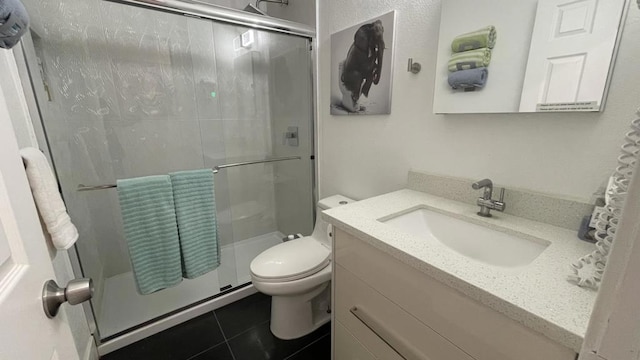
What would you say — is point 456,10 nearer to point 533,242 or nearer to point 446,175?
point 446,175

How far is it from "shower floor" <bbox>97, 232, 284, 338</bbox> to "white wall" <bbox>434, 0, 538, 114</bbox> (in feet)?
5.72

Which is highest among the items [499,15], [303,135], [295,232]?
[499,15]

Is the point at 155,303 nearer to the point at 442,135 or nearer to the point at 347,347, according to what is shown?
the point at 347,347

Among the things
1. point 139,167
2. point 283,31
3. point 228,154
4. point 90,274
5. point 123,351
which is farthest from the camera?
point 228,154

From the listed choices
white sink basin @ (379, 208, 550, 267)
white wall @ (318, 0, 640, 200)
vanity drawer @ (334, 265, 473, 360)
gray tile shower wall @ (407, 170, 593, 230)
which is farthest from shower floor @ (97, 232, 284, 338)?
gray tile shower wall @ (407, 170, 593, 230)

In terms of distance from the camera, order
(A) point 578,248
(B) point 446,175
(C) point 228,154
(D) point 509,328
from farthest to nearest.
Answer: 1. (C) point 228,154
2. (B) point 446,175
3. (A) point 578,248
4. (D) point 509,328

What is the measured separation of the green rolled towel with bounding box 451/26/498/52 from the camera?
3.01 feet

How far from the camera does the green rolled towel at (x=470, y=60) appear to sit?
94 centimetres

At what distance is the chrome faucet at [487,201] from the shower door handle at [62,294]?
1.10 metres

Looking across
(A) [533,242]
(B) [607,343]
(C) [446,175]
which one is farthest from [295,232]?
(B) [607,343]

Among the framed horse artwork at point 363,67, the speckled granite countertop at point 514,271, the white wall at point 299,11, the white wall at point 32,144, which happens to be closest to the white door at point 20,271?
the white wall at point 32,144

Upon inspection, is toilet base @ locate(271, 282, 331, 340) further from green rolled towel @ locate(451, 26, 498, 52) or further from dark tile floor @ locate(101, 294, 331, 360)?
green rolled towel @ locate(451, 26, 498, 52)

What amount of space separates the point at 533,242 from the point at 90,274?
7.08ft

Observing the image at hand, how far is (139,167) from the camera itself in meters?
1.84
